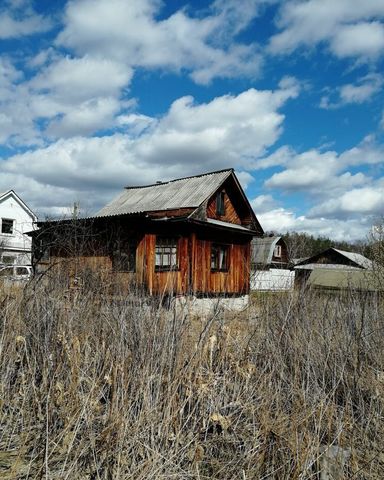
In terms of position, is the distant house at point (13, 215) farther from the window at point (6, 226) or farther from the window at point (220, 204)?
the window at point (220, 204)

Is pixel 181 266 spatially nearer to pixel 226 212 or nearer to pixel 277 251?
pixel 226 212

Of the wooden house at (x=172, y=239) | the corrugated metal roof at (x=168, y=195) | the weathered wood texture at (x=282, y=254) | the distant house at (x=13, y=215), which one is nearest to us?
the wooden house at (x=172, y=239)

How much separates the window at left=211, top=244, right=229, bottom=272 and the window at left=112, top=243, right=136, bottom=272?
3.00 meters

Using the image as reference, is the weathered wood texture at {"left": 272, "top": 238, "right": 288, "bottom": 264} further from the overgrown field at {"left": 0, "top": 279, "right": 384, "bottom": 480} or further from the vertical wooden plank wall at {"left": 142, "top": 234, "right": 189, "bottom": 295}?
the overgrown field at {"left": 0, "top": 279, "right": 384, "bottom": 480}

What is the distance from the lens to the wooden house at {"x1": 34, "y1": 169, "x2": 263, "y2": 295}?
14.1 meters

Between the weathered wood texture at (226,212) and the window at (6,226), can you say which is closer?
the weathered wood texture at (226,212)

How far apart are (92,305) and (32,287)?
1.33 metres

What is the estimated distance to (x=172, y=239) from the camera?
14875mm

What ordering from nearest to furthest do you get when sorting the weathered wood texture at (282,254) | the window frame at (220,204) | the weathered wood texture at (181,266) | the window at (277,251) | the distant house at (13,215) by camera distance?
the weathered wood texture at (181,266)
the window frame at (220,204)
the distant house at (13,215)
the window at (277,251)
the weathered wood texture at (282,254)

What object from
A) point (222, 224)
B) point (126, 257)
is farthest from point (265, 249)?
point (126, 257)

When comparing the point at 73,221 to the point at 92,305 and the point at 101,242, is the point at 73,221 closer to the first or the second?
the point at 101,242

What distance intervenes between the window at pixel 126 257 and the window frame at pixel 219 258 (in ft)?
9.71

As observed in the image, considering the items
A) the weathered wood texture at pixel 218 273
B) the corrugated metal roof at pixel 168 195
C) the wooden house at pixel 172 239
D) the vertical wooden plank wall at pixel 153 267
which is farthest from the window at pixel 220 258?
the corrugated metal roof at pixel 168 195

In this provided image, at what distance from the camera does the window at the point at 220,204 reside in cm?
1664
